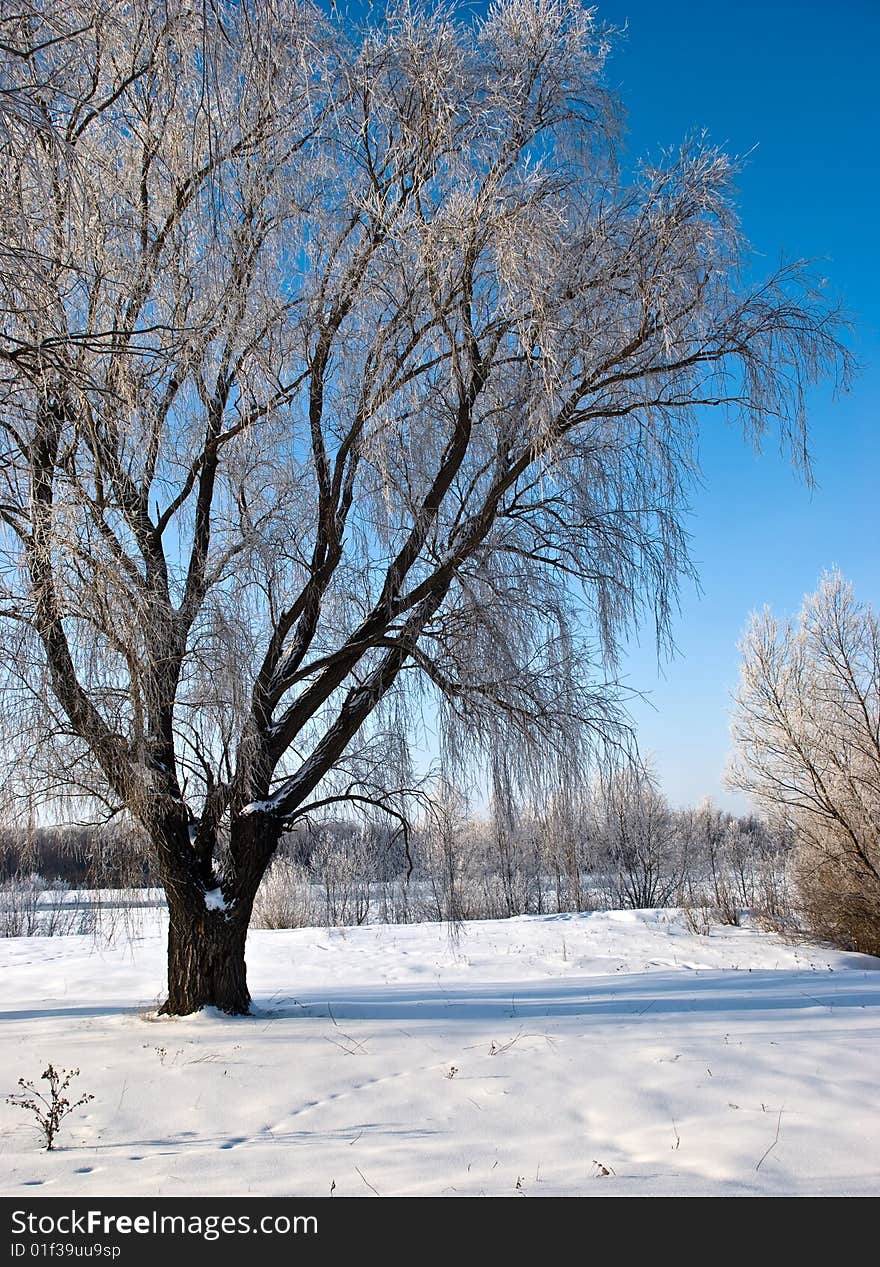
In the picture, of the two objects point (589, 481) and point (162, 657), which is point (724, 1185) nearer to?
point (162, 657)

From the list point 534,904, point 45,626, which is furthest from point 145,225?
point 534,904

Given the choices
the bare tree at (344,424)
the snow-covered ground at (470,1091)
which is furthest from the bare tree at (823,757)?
the bare tree at (344,424)

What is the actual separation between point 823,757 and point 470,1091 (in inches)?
452

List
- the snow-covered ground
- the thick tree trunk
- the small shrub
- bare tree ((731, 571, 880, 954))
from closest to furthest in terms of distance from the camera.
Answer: the snow-covered ground → the small shrub → the thick tree trunk → bare tree ((731, 571, 880, 954))

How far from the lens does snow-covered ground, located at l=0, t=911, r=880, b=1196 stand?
10.6 feet

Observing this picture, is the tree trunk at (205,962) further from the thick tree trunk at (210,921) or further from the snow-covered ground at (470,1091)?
the snow-covered ground at (470,1091)

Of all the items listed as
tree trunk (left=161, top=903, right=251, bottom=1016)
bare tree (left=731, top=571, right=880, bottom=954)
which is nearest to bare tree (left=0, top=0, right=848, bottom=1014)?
tree trunk (left=161, top=903, right=251, bottom=1016)

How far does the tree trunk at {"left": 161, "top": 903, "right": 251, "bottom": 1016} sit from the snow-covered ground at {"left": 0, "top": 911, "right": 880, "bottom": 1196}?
27 centimetres

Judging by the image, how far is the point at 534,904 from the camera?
1427 inches

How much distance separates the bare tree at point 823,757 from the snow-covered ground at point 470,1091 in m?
5.01

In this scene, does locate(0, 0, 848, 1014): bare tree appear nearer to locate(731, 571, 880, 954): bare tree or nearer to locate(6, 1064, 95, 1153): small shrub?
Answer: locate(6, 1064, 95, 1153): small shrub

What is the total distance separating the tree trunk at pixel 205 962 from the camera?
623 centimetres

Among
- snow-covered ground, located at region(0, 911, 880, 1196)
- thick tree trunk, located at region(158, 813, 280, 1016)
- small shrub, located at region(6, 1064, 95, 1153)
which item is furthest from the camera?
thick tree trunk, located at region(158, 813, 280, 1016)

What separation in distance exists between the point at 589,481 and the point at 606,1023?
3938 mm
